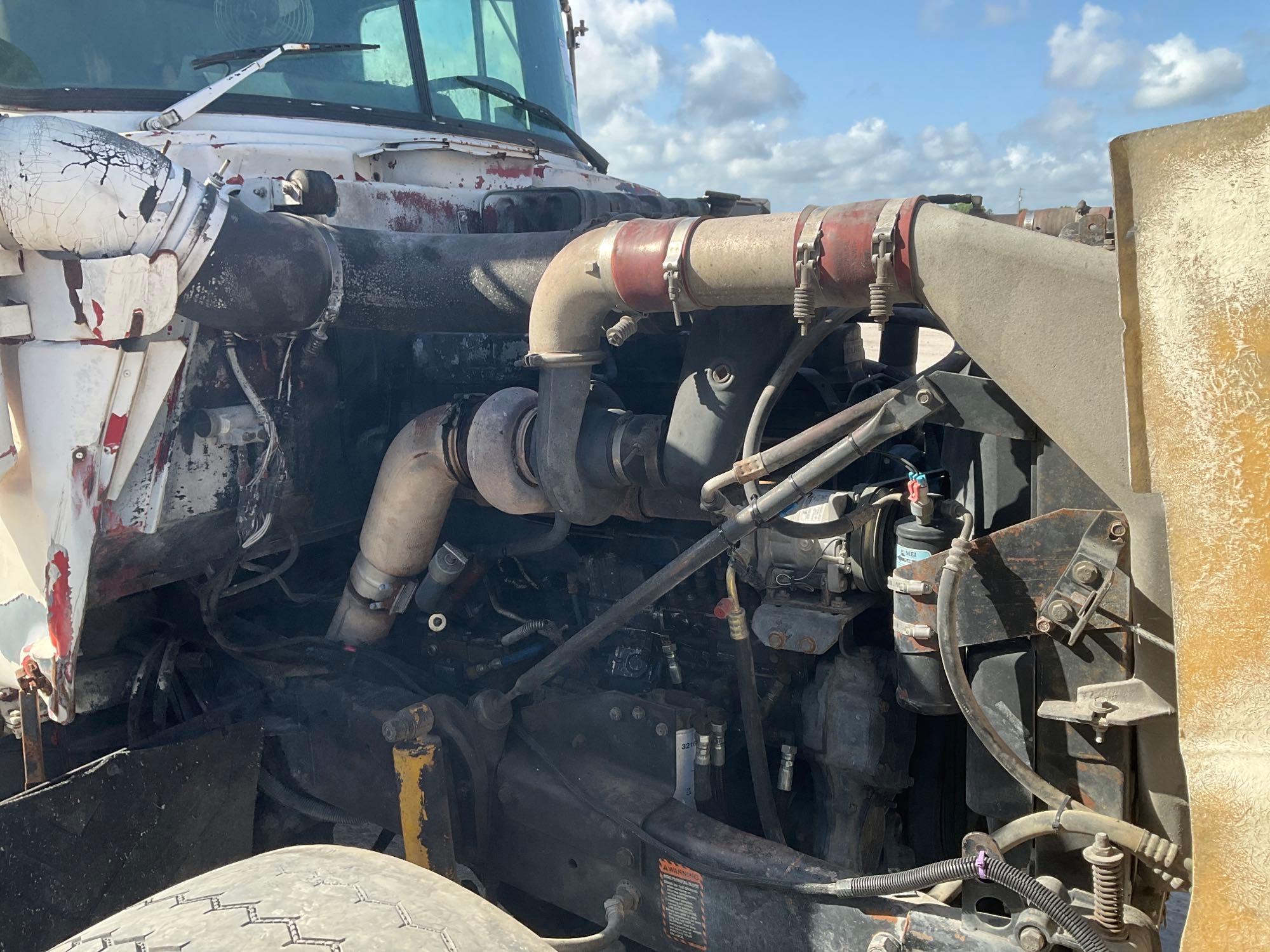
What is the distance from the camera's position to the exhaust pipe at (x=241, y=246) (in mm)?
1996

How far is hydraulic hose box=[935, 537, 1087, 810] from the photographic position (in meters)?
1.72

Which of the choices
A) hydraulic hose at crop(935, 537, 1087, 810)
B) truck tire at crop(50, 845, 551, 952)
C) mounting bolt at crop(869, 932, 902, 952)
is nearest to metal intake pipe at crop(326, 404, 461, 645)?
truck tire at crop(50, 845, 551, 952)

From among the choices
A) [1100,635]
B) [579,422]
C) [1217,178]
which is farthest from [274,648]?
[1217,178]

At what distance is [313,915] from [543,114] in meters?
2.84

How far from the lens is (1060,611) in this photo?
1.66 m

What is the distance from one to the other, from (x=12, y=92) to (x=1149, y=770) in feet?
9.77

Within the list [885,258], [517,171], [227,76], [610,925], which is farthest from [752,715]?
[227,76]

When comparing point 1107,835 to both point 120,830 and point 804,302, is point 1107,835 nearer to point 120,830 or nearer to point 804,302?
point 804,302

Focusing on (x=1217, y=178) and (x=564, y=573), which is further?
(x=564, y=573)

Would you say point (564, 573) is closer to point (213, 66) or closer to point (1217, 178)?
point (213, 66)

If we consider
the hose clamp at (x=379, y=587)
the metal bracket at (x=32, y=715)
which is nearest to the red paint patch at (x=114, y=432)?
the metal bracket at (x=32, y=715)

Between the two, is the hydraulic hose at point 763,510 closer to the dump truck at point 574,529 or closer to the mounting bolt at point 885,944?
the dump truck at point 574,529

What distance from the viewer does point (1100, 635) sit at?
1.69 meters

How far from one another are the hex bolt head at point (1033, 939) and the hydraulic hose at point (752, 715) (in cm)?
63
